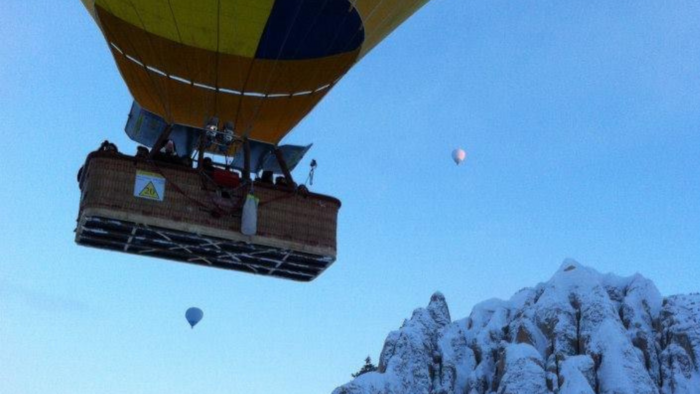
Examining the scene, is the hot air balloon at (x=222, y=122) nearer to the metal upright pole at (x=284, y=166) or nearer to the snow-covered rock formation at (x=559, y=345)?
the metal upright pole at (x=284, y=166)

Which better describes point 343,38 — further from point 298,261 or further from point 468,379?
point 468,379

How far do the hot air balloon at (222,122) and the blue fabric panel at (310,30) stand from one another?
0.02 meters

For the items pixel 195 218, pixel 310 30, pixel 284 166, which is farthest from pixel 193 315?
pixel 195 218

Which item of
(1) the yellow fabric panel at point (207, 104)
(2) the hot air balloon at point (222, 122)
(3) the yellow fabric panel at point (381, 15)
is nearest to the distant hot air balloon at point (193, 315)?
(2) the hot air balloon at point (222, 122)

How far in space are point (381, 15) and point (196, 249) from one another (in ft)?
13.3

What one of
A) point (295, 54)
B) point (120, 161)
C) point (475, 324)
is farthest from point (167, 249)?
point (475, 324)

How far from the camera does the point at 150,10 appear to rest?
38.1 feet

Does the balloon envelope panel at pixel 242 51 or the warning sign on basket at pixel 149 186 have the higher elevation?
the balloon envelope panel at pixel 242 51

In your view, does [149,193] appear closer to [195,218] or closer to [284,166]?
[195,218]

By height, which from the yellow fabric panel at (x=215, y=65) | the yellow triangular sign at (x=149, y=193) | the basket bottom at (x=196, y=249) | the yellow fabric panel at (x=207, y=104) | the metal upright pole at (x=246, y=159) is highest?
the yellow fabric panel at (x=215, y=65)

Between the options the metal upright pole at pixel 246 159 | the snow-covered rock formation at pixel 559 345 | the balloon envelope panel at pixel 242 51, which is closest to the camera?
the metal upright pole at pixel 246 159

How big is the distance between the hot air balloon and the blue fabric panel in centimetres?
2

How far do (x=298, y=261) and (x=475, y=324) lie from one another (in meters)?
29.9

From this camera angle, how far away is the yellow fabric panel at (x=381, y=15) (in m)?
12.1
